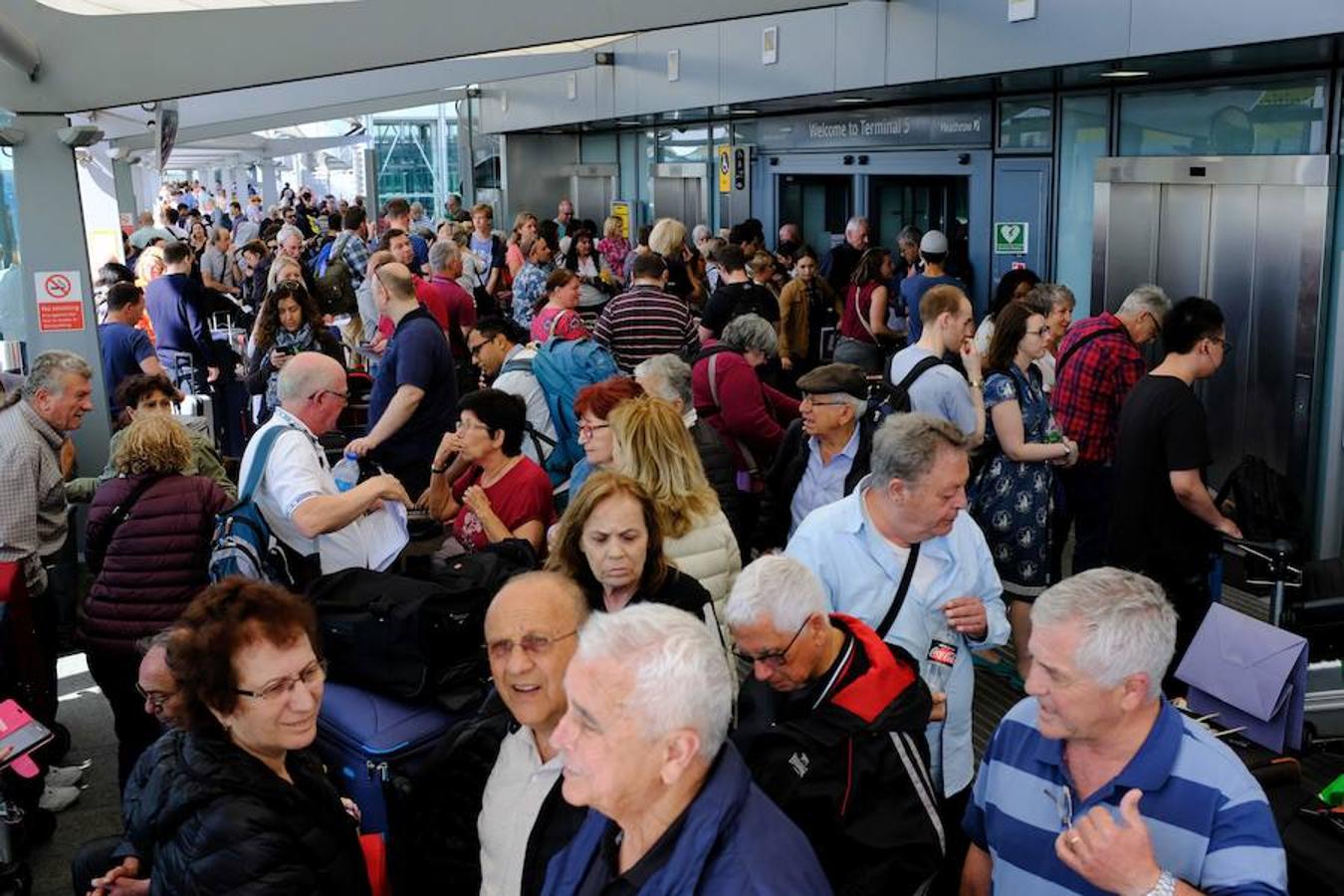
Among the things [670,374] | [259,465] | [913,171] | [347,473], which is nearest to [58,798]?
[347,473]

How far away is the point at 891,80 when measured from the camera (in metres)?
10.2

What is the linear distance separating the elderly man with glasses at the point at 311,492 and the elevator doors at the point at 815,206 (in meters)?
11.0

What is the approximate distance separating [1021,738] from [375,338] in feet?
24.9

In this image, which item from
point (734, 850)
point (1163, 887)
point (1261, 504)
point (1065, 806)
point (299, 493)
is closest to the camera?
point (734, 850)

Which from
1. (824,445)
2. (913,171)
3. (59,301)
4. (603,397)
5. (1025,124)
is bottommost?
(824,445)

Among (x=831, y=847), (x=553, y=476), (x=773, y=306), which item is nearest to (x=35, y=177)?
(x=553, y=476)

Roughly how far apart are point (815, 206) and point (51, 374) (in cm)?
1117

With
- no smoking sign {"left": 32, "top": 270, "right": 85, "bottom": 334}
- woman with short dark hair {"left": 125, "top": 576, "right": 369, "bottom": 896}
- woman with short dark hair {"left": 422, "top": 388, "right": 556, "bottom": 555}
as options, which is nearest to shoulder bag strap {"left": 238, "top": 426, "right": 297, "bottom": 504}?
woman with short dark hair {"left": 422, "top": 388, "right": 556, "bottom": 555}

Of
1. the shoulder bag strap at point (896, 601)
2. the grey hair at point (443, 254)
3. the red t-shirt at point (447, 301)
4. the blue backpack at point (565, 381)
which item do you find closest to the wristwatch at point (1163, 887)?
→ the shoulder bag strap at point (896, 601)

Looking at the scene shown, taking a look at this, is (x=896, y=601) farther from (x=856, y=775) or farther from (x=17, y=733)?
Answer: (x=17, y=733)

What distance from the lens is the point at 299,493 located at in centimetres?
446

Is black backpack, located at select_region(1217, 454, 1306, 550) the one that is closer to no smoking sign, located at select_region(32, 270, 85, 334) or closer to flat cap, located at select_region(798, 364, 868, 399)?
flat cap, located at select_region(798, 364, 868, 399)

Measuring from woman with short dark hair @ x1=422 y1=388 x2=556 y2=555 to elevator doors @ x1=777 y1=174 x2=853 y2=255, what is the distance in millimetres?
10561

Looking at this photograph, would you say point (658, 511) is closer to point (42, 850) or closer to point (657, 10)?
point (42, 850)
